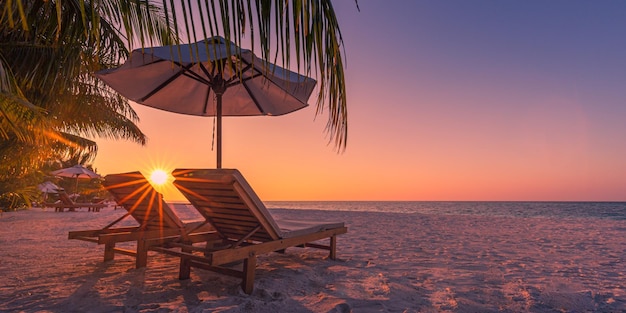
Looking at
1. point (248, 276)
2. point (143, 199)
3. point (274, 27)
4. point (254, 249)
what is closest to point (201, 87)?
point (143, 199)

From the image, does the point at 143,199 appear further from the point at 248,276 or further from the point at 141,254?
the point at 248,276

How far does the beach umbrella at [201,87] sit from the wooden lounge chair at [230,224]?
44.9 inches

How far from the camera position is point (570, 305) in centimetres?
296

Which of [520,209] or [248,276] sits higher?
[248,276]

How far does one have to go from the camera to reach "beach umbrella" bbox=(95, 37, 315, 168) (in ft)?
12.6

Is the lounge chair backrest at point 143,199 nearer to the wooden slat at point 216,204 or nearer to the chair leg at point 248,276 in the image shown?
the wooden slat at point 216,204

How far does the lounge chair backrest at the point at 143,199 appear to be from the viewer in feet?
12.5

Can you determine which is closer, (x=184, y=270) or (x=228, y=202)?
(x=228, y=202)

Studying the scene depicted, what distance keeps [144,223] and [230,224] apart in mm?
1352

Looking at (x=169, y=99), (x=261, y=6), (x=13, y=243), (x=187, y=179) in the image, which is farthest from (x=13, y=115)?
(x=261, y=6)

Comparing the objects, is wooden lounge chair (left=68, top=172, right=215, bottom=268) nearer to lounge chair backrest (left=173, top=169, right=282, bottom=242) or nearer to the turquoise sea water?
lounge chair backrest (left=173, top=169, right=282, bottom=242)

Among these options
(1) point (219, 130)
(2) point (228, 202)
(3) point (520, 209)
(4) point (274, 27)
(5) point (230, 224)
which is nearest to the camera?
(4) point (274, 27)

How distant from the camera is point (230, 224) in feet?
11.7

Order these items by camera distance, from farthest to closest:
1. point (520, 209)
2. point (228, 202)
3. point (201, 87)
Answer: point (520, 209) → point (201, 87) → point (228, 202)
